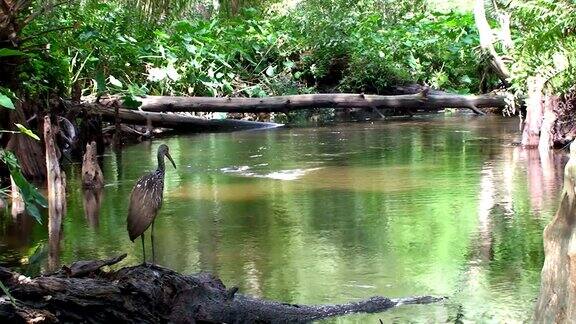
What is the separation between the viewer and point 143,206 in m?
5.90

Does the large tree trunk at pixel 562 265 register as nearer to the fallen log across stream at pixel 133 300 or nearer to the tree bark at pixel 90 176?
the fallen log across stream at pixel 133 300

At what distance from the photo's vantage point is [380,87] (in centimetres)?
2255

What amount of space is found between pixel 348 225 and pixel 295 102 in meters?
10.8

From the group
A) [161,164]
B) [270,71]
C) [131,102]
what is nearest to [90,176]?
[161,164]

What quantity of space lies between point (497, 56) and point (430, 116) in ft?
11.8

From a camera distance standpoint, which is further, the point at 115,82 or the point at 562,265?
the point at 115,82

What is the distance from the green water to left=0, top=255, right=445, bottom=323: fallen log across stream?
0.55 m

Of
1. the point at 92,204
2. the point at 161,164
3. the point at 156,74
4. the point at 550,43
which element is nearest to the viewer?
the point at 161,164

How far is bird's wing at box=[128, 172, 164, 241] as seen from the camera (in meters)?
5.88

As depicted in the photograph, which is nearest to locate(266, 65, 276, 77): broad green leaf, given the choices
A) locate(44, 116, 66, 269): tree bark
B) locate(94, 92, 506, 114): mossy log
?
locate(94, 92, 506, 114): mossy log

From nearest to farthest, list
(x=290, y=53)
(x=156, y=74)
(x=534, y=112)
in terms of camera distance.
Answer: (x=534, y=112)
(x=156, y=74)
(x=290, y=53)

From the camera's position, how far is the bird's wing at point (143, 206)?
5883mm

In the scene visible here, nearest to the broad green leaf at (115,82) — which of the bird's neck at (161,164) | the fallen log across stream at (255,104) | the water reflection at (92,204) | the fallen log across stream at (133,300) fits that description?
the fallen log across stream at (255,104)

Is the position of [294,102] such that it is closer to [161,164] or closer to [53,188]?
[53,188]
